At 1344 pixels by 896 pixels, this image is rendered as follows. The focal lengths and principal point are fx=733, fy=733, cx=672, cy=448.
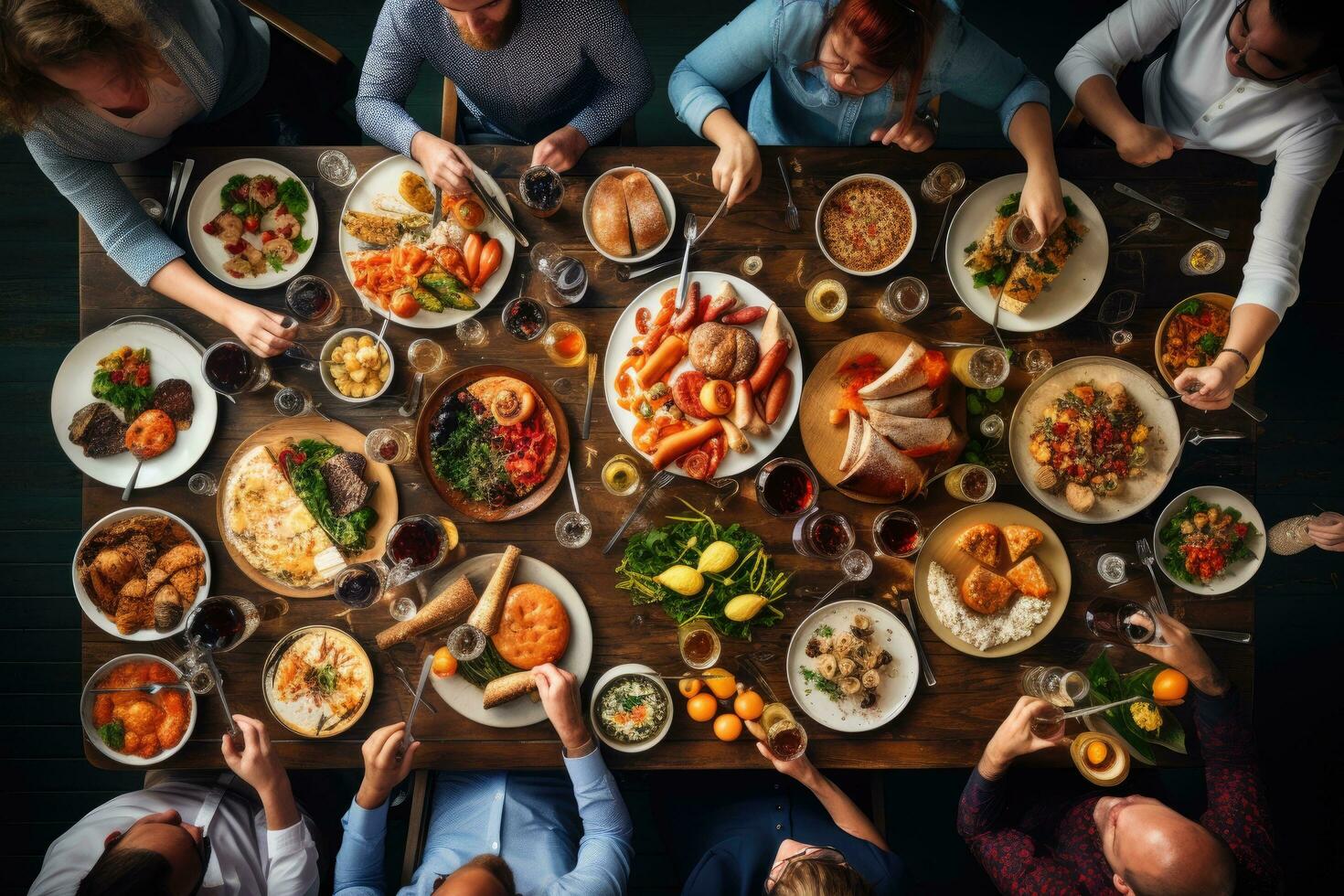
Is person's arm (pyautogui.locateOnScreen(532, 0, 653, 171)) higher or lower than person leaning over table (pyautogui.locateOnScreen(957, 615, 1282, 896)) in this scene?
higher

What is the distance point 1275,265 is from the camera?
9.05 feet

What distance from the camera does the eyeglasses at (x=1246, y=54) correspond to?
8.25ft

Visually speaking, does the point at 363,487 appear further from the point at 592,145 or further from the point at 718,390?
the point at 592,145

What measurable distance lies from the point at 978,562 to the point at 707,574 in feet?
3.47

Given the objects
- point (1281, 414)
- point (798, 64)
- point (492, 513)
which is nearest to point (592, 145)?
point (798, 64)

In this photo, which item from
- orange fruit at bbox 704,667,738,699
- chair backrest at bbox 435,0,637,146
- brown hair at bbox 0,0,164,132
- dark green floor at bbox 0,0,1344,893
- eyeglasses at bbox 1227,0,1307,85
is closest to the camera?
brown hair at bbox 0,0,164,132

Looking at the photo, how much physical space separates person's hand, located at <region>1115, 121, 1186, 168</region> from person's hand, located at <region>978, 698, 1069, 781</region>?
7.06 ft

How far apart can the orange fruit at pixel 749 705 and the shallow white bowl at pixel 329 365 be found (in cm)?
181

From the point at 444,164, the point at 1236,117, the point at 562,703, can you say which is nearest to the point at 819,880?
the point at 562,703

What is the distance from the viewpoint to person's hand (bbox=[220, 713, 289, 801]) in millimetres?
2703

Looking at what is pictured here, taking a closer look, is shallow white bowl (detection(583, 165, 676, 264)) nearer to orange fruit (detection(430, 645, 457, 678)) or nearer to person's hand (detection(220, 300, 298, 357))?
person's hand (detection(220, 300, 298, 357))

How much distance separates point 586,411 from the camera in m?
2.87

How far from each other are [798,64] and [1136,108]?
160cm

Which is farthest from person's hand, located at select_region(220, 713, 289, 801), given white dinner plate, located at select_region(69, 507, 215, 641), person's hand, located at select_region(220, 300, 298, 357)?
person's hand, located at select_region(220, 300, 298, 357)
